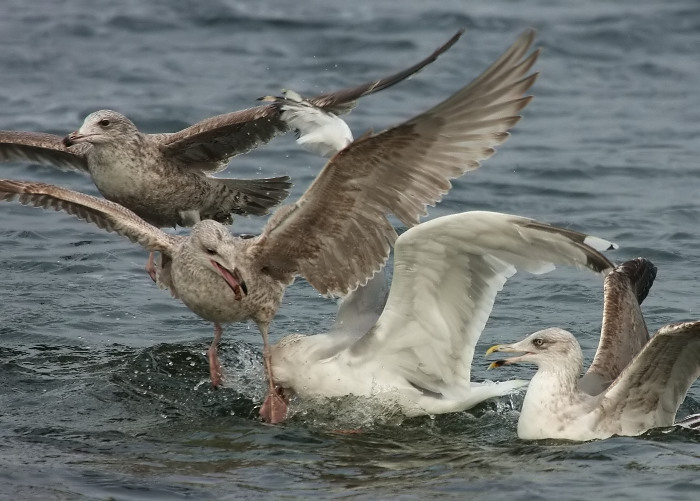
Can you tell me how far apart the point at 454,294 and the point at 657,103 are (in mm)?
10375

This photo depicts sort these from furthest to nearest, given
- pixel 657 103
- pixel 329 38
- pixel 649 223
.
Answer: pixel 329 38 → pixel 657 103 → pixel 649 223

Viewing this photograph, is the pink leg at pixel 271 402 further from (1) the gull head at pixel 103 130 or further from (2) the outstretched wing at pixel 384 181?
(1) the gull head at pixel 103 130

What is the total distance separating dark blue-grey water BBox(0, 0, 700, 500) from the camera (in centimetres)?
676

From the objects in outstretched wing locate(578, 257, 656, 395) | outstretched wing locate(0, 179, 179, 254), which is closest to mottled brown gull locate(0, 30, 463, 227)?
outstretched wing locate(0, 179, 179, 254)

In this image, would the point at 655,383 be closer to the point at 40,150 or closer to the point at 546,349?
the point at 546,349

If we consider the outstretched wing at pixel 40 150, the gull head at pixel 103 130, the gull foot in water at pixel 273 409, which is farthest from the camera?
the outstretched wing at pixel 40 150

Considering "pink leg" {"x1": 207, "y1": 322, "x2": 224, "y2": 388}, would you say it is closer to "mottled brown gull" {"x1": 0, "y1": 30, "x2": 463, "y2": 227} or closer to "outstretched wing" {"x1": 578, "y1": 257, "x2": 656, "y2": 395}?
"mottled brown gull" {"x1": 0, "y1": 30, "x2": 463, "y2": 227}

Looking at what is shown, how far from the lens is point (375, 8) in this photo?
21203 mm

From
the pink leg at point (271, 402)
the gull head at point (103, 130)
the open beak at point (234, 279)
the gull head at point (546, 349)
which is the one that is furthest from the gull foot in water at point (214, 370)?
the gull head at point (103, 130)

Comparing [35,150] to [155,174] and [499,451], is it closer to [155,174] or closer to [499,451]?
[155,174]

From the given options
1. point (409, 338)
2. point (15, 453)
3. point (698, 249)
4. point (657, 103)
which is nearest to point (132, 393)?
point (15, 453)

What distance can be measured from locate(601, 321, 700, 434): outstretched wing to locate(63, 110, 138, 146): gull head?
4359mm

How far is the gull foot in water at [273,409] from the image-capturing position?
7754mm

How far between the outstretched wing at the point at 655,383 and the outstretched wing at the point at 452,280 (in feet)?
1.88
